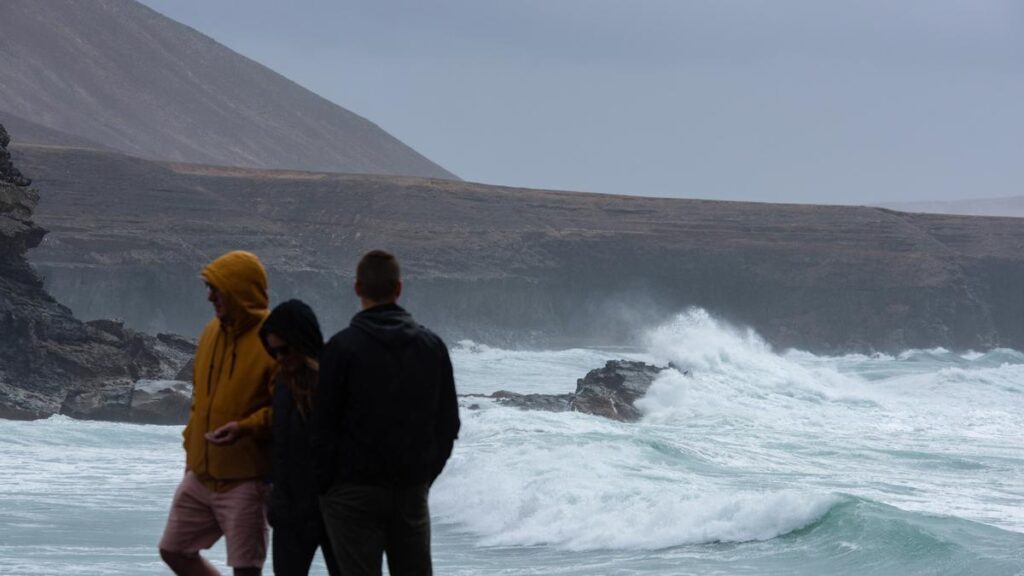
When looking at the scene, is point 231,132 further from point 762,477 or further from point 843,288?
point 762,477

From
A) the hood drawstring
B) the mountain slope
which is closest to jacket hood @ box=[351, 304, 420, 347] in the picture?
the hood drawstring

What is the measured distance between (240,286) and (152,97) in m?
178

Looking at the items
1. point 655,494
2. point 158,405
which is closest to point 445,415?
point 655,494

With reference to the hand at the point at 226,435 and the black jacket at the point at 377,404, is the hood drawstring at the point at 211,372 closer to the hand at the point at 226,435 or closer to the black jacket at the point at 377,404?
the hand at the point at 226,435

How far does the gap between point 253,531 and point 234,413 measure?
40 centimetres

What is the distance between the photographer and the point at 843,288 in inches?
3233

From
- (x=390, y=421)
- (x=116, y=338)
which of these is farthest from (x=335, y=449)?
(x=116, y=338)

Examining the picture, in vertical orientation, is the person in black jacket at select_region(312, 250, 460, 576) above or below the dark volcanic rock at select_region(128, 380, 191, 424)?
above

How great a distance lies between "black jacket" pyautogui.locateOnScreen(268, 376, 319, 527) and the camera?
521cm

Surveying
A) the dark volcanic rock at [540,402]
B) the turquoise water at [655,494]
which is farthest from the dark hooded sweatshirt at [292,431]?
the dark volcanic rock at [540,402]

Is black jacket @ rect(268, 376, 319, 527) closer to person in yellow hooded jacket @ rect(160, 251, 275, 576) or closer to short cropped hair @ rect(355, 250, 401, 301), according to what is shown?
person in yellow hooded jacket @ rect(160, 251, 275, 576)

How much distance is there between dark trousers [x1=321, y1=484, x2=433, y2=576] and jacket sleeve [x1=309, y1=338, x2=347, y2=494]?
0.31ft

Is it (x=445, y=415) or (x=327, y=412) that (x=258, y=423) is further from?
(x=445, y=415)

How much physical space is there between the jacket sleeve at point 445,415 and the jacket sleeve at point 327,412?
33cm
